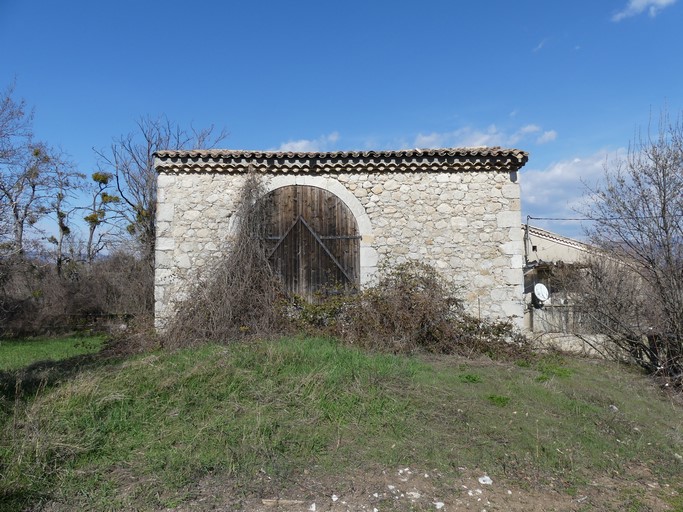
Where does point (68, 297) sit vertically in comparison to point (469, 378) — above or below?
above

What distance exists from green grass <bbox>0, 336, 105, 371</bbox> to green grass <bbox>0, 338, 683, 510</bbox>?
2.82 meters

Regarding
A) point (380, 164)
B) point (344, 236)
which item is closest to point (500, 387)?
point (344, 236)

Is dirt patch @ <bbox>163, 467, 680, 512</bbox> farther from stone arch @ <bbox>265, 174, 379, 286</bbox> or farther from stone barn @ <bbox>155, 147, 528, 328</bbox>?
stone arch @ <bbox>265, 174, 379, 286</bbox>

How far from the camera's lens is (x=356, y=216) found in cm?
996

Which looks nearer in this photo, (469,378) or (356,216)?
(469,378)

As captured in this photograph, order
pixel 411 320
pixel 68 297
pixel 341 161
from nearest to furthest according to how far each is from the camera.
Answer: pixel 411 320
pixel 341 161
pixel 68 297

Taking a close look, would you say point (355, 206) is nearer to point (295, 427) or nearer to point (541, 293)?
point (295, 427)

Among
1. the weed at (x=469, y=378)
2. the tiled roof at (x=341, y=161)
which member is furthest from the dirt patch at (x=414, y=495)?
the tiled roof at (x=341, y=161)

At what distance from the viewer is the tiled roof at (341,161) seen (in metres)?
9.77

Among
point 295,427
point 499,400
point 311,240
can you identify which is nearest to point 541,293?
point 311,240

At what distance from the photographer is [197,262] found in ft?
32.3

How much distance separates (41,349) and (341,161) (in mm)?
7692

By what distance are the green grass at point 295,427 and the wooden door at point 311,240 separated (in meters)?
3.17

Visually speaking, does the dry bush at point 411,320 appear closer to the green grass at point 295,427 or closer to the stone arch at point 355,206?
the stone arch at point 355,206
